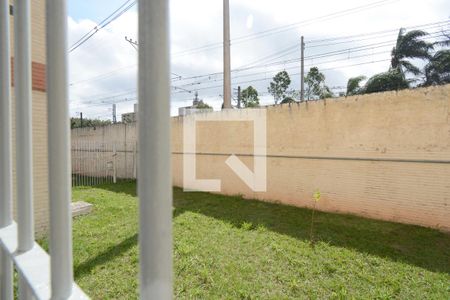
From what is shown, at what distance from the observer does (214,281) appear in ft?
11.1

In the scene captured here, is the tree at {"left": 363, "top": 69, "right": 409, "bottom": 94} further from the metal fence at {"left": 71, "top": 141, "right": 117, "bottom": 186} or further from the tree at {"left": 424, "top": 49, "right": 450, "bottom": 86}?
the metal fence at {"left": 71, "top": 141, "right": 117, "bottom": 186}

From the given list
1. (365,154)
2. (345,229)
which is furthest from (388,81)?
(345,229)

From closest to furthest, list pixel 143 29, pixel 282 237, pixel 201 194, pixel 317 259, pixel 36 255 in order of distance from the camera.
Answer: pixel 143 29 → pixel 36 255 → pixel 317 259 → pixel 282 237 → pixel 201 194

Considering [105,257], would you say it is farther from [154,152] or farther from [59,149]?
[154,152]

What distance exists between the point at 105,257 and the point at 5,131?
10.1ft

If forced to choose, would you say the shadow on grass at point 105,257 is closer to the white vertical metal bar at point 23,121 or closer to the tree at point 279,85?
the white vertical metal bar at point 23,121

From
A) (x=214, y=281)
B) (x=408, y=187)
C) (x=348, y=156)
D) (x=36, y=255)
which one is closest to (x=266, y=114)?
(x=348, y=156)

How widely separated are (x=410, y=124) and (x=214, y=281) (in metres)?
4.33

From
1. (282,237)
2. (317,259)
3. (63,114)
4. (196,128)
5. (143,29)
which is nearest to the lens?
(143,29)

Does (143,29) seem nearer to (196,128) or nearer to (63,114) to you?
(63,114)

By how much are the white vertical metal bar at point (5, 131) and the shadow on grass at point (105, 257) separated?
85.3 inches

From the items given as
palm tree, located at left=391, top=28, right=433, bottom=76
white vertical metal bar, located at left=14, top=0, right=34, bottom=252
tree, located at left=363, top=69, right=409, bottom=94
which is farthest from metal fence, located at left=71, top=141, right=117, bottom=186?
palm tree, located at left=391, top=28, right=433, bottom=76

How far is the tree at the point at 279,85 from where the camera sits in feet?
89.9

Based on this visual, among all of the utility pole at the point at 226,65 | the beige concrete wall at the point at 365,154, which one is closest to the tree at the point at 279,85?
the utility pole at the point at 226,65
